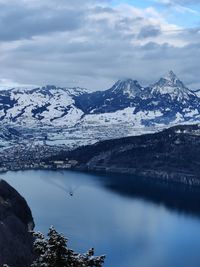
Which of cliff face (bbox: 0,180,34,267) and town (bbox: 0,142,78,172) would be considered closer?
cliff face (bbox: 0,180,34,267)

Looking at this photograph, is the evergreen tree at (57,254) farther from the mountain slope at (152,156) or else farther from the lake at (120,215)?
the mountain slope at (152,156)

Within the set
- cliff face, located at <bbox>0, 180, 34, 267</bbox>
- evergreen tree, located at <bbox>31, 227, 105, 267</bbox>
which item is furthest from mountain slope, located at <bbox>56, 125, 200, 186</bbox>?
evergreen tree, located at <bbox>31, 227, 105, 267</bbox>

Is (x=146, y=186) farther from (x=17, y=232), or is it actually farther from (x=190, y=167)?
(x=17, y=232)

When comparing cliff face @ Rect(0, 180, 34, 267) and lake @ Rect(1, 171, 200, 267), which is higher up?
cliff face @ Rect(0, 180, 34, 267)

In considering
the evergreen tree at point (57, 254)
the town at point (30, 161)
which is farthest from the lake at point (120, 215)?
the evergreen tree at point (57, 254)

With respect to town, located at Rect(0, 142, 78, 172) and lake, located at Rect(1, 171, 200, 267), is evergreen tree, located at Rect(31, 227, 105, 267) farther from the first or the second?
town, located at Rect(0, 142, 78, 172)

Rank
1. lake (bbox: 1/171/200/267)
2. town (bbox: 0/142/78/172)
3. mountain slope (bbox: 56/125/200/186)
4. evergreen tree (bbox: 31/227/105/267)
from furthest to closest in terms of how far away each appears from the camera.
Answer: town (bbox: 0/142/78/172), mountain slope (bbox: 56/125/200/186), lake (bbox: 1/171/200/267), evergreen tree (bbox: 31/227/105/267)

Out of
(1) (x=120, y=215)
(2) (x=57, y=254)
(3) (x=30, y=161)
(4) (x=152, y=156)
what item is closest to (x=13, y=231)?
(2) (x=57, y=254)
